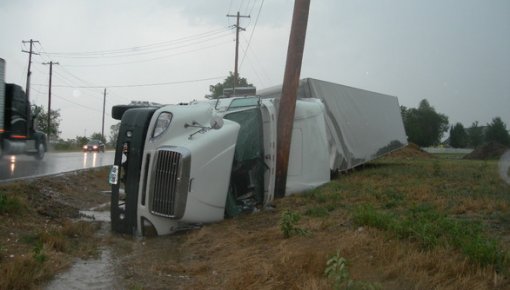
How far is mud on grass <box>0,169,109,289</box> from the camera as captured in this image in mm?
4129

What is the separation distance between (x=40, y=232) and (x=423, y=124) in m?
70.8

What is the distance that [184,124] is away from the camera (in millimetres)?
6391

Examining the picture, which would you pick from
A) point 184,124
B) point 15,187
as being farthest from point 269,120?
point 15,187

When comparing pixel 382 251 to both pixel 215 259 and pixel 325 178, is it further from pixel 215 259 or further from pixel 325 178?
pixel 325 178

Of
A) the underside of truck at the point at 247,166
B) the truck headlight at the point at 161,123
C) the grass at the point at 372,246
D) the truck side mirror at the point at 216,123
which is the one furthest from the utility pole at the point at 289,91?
the truck headlight at the point at 161,123

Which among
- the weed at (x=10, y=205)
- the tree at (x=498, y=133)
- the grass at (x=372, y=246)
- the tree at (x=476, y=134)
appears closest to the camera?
the grass at (x=372, y=246)


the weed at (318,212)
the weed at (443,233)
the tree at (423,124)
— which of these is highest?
the tree at (423,124)

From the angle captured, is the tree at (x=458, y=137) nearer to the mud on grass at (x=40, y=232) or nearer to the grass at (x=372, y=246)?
the mud on grass at (x=40, y=232)

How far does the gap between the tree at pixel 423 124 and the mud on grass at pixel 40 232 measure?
63.2 meters

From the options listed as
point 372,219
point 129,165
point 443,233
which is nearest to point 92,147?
point 129,165

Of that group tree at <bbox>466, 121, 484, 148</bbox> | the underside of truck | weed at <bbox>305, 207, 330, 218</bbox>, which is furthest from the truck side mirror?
tree at <bbox>466, 121, 484, 148</bbox>

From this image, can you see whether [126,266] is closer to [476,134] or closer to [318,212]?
[318,212]

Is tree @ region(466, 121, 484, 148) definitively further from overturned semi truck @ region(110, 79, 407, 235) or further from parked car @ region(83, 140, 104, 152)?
overturned semi truck @ region(110, 79, 407, 235)

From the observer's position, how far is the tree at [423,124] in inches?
2704
